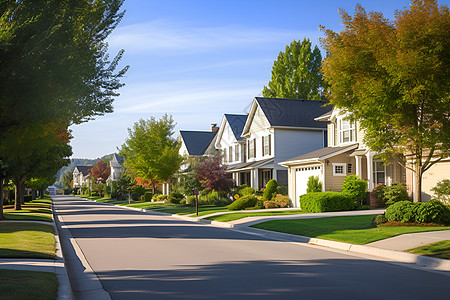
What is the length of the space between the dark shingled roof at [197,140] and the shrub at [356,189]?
122 feet

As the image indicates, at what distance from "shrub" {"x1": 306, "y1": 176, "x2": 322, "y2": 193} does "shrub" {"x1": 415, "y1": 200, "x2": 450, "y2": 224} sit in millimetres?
14960

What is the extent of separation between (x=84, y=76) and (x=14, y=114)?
2386 mm

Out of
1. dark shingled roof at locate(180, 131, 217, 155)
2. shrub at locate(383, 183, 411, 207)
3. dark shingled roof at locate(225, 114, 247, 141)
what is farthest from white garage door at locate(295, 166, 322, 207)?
dark shingled roof at locate(180, 131, 217, 155)

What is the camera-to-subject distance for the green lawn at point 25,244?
511 inches

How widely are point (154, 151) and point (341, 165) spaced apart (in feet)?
105

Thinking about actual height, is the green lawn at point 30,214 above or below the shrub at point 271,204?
below

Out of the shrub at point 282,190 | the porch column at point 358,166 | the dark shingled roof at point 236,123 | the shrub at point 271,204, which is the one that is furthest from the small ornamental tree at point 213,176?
the porch column at point 358,166

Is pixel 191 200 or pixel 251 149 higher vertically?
pixel 251 149

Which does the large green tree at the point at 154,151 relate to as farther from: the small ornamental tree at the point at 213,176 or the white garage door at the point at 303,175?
the white garage door at the point at 303,175

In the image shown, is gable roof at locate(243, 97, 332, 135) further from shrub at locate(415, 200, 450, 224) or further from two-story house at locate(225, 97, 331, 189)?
shrub at locate(415, 200, 450, 224)

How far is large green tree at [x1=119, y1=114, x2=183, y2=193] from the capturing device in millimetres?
58469

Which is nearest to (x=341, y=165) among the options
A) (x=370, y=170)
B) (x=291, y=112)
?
(x=370, y=170)

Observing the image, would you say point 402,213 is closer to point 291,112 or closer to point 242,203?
point 242,203

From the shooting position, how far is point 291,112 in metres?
45.0
